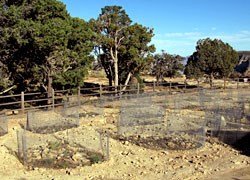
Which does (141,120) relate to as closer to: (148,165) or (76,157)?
(148,165)

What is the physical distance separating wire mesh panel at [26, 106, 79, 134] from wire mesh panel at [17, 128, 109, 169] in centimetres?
67

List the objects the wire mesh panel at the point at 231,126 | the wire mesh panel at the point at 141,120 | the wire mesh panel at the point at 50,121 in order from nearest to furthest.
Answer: the wire mesh panel at the point at 231,126 → the wire mesh panel at the point at 141,120 → the wire mesh panel at the point at 50,121

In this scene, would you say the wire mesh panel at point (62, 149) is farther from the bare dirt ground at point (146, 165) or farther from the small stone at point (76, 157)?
the bare dirt ground at point (146, 165)

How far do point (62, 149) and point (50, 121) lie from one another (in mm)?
3892

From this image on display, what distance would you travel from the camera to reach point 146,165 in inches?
396

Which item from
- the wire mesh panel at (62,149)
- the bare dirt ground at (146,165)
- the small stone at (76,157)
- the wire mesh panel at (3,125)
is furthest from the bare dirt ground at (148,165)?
the wire mesh panel at (3,125)

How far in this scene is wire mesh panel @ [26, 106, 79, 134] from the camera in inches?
527

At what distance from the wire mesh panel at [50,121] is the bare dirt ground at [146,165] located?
Answer: 1.44 metres

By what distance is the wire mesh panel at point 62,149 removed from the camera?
976 centimetres

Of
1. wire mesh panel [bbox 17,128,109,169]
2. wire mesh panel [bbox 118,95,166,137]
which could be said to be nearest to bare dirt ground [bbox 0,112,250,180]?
wire mesh panel [bbox 17,128,109,169]

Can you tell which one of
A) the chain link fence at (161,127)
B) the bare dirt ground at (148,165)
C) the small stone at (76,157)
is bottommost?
the bare dirt ground at (148,165)

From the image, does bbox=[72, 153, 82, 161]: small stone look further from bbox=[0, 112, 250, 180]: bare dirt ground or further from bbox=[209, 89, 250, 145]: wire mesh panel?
bbox=[209, 89, 250, 145]: wire mesh panel

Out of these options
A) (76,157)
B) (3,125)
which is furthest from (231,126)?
(3,125)

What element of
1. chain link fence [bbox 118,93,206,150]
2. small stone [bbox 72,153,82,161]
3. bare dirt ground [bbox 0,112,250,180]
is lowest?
bare dirt ground [bbox 0,112,250,180]
